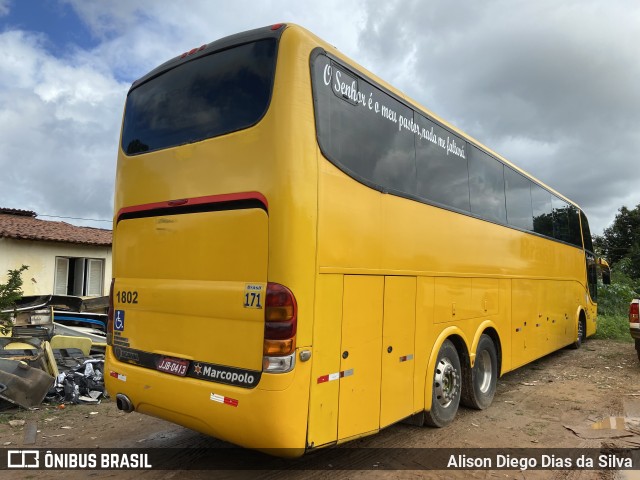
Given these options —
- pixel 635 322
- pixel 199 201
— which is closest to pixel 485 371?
pixel 199 201

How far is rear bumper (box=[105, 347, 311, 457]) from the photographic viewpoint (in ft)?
11.6

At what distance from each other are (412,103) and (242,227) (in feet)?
9.25

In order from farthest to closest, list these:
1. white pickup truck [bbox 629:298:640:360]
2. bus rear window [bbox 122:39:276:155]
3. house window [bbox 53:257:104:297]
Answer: house window [bbox 53:257:104:297] < white pickup truck [bbox 629:298:640:360] < bus rear window [bbox 122:39:276:155]

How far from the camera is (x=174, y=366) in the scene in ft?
13.8

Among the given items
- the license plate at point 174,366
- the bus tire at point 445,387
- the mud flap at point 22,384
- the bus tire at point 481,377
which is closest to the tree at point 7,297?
the mud flap at point 22,384

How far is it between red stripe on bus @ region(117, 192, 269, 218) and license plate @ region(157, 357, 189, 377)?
140cm

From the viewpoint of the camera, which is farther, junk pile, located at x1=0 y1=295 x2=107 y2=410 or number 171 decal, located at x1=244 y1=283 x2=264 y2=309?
junk pile, located at x1=0 y1=295 x2=107 y2=410

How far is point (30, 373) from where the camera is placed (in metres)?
6.74

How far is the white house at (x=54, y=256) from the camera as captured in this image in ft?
48.6

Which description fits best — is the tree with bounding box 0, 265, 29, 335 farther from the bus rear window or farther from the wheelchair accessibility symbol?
the bus rear window

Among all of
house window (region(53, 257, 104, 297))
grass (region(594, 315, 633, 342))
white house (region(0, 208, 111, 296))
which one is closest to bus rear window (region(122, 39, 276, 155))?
white house (region(0, 208, 111, 296))

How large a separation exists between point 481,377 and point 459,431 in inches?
52.8

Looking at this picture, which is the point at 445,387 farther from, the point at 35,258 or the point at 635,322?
the point at 35,258

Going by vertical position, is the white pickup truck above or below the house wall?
below
